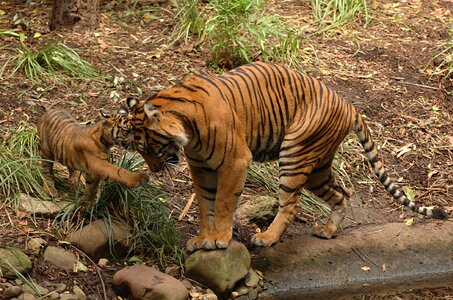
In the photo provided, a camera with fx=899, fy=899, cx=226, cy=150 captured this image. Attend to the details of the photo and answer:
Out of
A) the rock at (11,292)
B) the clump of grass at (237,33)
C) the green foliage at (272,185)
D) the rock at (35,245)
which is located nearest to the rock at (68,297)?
the rock at (11,292)

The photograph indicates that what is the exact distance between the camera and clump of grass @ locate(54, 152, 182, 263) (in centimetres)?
655

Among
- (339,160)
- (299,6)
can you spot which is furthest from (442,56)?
(339,160)

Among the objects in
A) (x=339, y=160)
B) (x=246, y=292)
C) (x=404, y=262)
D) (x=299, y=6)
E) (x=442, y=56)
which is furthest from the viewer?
(x=299, y=6)

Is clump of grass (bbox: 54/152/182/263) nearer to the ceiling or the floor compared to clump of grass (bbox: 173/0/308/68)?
nearer to the floor

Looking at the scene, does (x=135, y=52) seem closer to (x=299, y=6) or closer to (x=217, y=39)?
(x=217, y=39)

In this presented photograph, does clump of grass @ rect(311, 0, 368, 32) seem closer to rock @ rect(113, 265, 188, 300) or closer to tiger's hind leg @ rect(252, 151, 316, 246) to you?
tiger's hind leg @ rect(252, 151, 316, 246)

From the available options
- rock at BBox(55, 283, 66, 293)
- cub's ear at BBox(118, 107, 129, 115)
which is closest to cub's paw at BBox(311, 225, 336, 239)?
cub's ear at BBox(118, 107, 129, 115)

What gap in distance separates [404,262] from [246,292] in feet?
4.91

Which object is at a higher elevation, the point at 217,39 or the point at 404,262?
the point at 217,39

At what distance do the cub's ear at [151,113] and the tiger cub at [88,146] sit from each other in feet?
0.84

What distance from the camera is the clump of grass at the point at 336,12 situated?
10711 millimetres

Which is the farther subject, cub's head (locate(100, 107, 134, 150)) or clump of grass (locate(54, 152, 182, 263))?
A: clump of grass (locate(54, 152, 182, 263))

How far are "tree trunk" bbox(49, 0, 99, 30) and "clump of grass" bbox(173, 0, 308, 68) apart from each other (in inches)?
36.9

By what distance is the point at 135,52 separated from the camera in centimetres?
967
